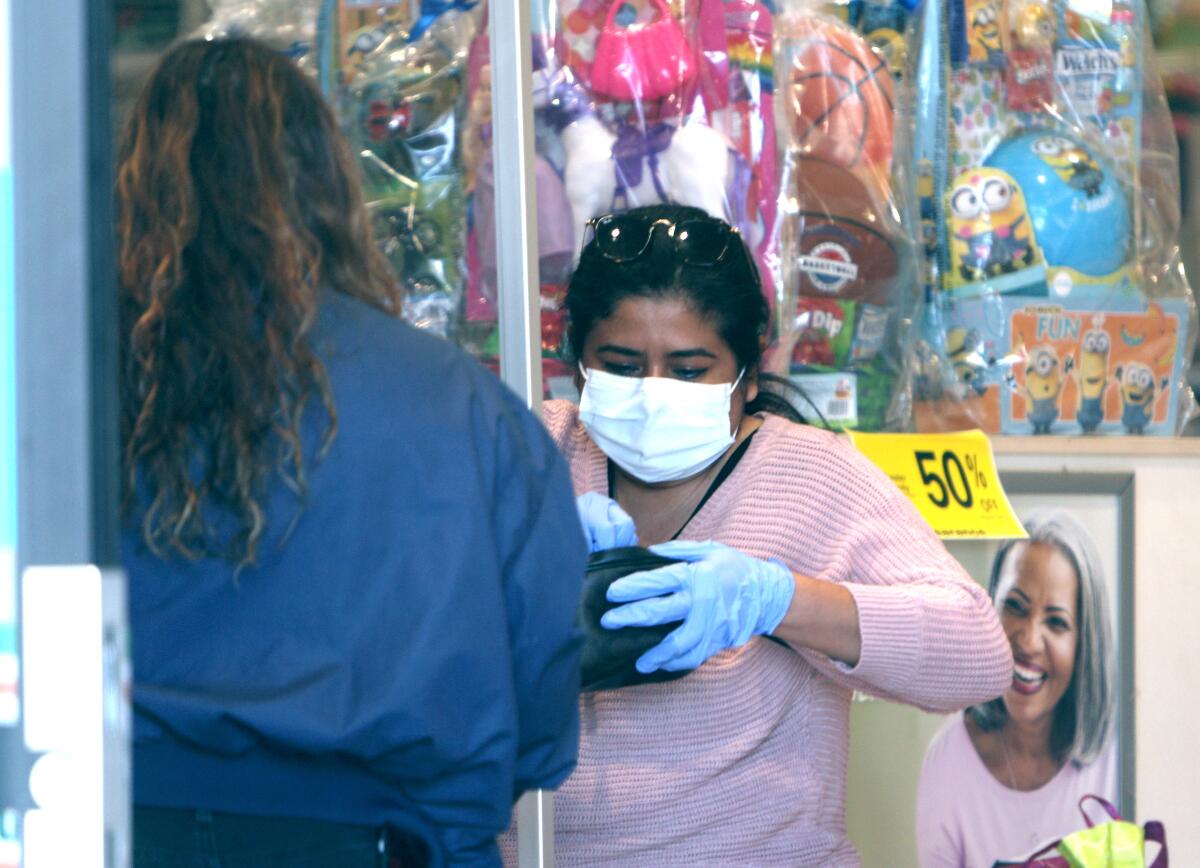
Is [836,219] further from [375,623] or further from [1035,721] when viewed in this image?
[375,623]

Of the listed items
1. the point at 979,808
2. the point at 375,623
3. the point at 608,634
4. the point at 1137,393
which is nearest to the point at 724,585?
the point at 608,634

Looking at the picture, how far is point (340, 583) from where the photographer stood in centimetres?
116

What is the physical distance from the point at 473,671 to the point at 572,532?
6.3 inches

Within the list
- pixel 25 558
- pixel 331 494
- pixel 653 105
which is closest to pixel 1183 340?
pixel 653 105

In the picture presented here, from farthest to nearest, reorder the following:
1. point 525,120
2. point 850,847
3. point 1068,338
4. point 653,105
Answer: point 1068,338 < point 653,105 < point 850,847 < point 525,120

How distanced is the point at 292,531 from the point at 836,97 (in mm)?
1579

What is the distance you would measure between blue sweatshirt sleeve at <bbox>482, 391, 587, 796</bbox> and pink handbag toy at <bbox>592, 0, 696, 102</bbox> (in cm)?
106

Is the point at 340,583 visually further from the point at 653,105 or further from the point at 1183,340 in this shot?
the point at 1183,340

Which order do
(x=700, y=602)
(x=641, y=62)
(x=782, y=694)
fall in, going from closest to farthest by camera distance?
(x=700, y=602) < (x=782, y=694) < (x=641, y=62)

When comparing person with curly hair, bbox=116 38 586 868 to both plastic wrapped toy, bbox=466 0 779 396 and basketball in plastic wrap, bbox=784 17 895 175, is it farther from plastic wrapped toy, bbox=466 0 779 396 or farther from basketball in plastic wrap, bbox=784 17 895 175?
basketball in plastic wrap, bbox=784 17 895 175

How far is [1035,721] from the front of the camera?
9.12ft

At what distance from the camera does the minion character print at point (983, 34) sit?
2730 millimetres

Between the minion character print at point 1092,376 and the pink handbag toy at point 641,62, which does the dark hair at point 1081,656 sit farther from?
the pink handbag toy at point 641,62

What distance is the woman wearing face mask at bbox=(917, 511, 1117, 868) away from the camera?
2.77 meters
